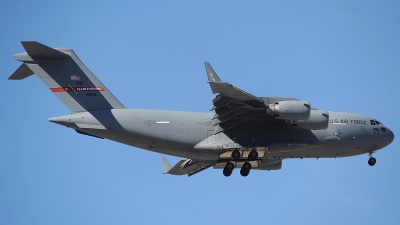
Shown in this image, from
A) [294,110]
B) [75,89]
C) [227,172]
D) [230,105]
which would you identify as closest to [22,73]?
[75,89]

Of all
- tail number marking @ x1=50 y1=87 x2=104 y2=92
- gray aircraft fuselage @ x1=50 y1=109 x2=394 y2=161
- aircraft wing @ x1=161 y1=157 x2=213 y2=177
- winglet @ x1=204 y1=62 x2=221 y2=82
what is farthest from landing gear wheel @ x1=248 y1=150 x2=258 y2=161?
tail number marking @ x1=50 y1=87 x2=104 y2=92

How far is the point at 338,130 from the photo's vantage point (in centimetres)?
2141

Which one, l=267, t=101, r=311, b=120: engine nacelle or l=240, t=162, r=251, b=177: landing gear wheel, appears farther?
l=240, t=162, r=251, b=177: landing gear wheel

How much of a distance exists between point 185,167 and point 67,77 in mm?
5575

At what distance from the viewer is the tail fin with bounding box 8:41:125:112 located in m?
19.9

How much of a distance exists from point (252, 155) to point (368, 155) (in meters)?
4.31

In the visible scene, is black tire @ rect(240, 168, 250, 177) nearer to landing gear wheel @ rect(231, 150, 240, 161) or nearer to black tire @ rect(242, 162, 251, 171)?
black tire @ rect(242, 162, 251, 171)

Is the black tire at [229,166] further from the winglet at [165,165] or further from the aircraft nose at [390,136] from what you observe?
the aircraft nose at [390,136]

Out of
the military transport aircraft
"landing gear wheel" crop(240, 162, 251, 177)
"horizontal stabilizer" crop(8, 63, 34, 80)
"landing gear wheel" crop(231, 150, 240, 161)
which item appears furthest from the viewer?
"landing gear wheel" crop(240, 162, 251, 177)

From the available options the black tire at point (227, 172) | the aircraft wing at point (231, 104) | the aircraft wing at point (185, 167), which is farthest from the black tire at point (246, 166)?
the aircraft wing at point (185, 167)

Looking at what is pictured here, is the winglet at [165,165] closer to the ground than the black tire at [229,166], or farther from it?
farther from it

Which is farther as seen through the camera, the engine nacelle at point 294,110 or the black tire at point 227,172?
the black tire at point 227,172

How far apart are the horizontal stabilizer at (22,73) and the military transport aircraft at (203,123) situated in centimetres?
3

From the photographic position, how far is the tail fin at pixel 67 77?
19.9m
